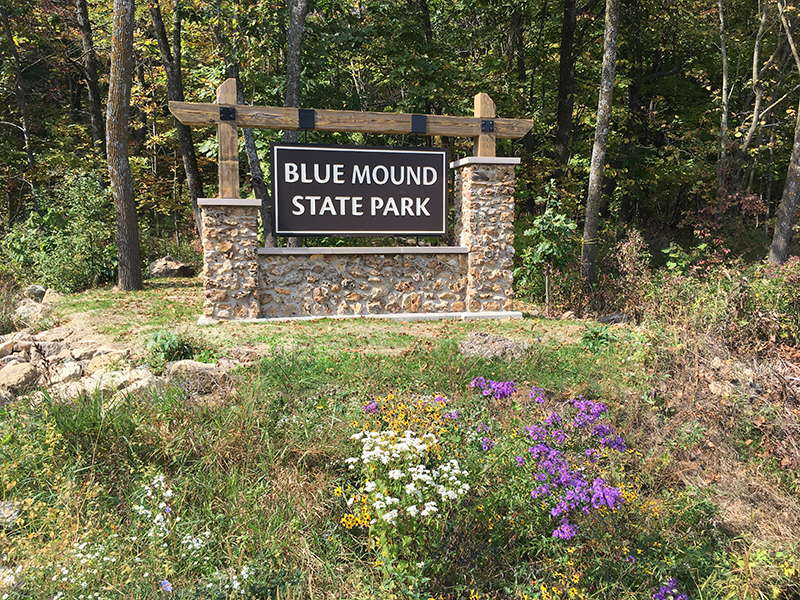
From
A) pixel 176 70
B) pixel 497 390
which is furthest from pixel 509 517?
pixel 176 70

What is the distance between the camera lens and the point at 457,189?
10305mm

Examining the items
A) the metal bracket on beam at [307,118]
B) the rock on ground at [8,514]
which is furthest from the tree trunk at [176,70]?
the rock on ground at [8,514]

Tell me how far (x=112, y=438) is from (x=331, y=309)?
5452mm

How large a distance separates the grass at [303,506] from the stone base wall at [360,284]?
3.69m

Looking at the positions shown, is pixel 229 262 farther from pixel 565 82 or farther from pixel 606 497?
pixel 565 82

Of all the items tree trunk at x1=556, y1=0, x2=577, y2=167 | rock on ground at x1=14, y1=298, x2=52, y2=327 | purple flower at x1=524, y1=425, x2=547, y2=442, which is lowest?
rock on ground at x1=14, y1=298, x2=52, y2=327

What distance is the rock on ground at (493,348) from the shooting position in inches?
267

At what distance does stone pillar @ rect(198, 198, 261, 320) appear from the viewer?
8.85 metres

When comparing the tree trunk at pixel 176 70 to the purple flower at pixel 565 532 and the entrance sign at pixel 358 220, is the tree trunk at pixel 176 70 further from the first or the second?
the purple flower at pixel 565 532

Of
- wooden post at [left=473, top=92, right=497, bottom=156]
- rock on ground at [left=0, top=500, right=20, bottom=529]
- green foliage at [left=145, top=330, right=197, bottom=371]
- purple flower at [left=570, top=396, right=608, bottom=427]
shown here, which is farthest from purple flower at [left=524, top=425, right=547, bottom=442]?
wooden post at [left=473, top=92, right=497, bottom=156]

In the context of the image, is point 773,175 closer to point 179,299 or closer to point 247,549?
point 179,299

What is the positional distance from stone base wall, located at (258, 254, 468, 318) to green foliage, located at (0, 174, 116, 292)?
578 centimetres

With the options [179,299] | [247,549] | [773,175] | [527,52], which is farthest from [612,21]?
[773,175]

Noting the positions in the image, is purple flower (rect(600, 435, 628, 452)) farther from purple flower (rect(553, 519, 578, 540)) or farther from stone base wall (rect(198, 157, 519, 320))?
stone base wall (rect(198, 157, 519, 320))
